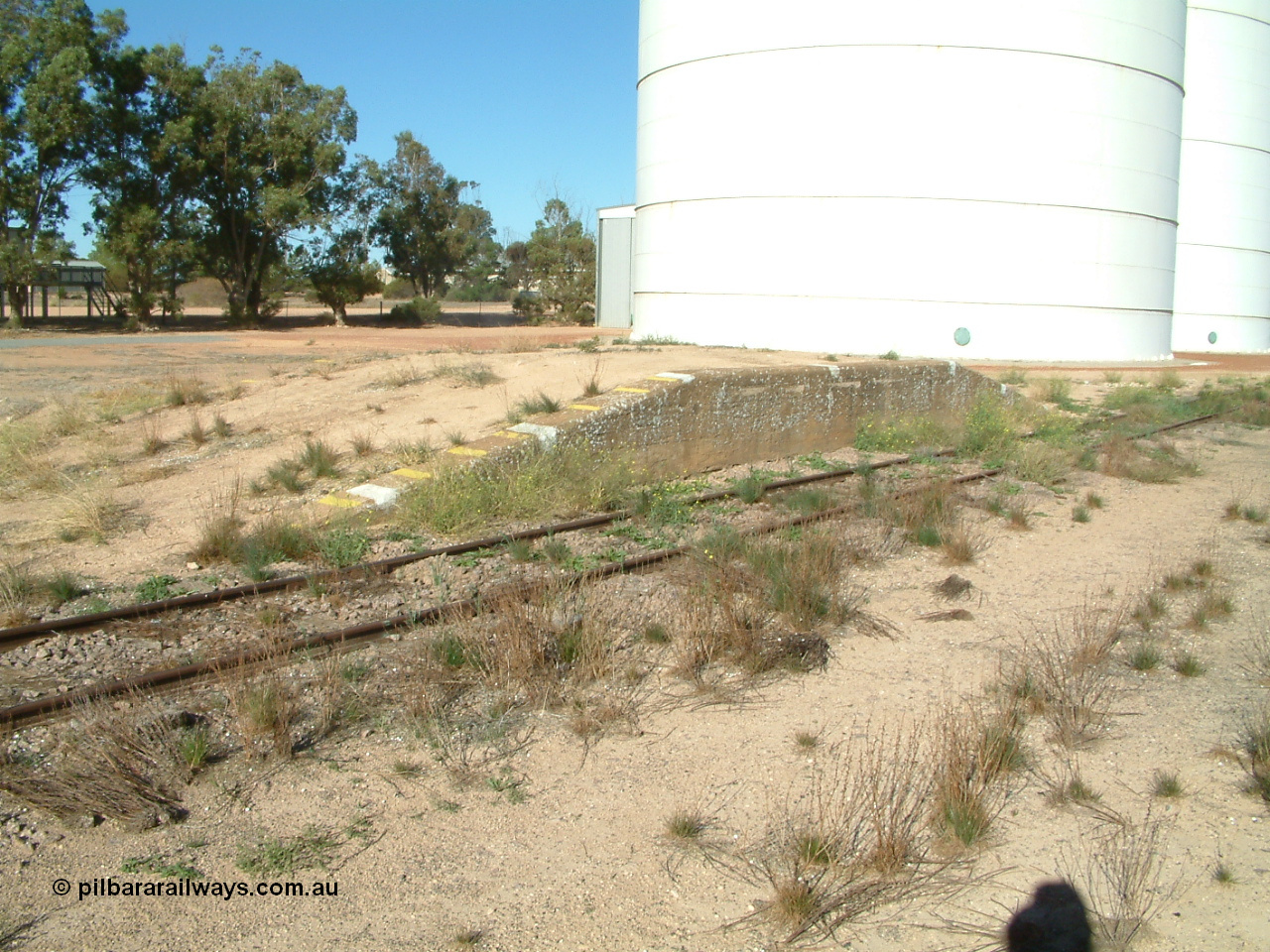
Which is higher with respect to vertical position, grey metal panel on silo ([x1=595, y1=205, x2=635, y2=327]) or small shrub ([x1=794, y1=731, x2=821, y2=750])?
grey metal panel on silo ([x1=595, y1=205, x2=635, y2=327])

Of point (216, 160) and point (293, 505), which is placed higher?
point (216, 160)

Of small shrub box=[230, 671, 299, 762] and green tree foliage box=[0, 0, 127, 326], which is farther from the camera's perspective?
green tree foliage box=[0, 0, 127, 326]

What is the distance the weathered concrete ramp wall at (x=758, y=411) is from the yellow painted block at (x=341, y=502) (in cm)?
240

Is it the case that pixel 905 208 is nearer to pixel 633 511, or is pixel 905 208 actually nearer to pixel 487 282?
pixel 633 511

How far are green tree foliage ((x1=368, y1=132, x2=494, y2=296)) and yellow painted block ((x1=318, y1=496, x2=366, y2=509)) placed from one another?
60.7 metres

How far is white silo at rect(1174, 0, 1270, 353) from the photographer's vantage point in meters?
41.3

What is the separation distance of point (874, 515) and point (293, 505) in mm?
5754

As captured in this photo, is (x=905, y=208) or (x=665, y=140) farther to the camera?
(x=665, y=140)

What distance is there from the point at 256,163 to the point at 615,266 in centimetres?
1754

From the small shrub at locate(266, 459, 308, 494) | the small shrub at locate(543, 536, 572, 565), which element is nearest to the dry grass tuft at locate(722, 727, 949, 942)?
the small shrub at locate(543, 536, 572, 565)

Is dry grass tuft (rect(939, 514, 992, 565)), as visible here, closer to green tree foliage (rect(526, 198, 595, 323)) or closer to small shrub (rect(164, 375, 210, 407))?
small shrub (rect(164, 375, 210, 407))

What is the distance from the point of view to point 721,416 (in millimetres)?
13148

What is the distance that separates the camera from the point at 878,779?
473cm

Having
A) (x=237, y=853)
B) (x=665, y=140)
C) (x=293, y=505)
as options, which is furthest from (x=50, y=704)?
(x=665, y=140)
